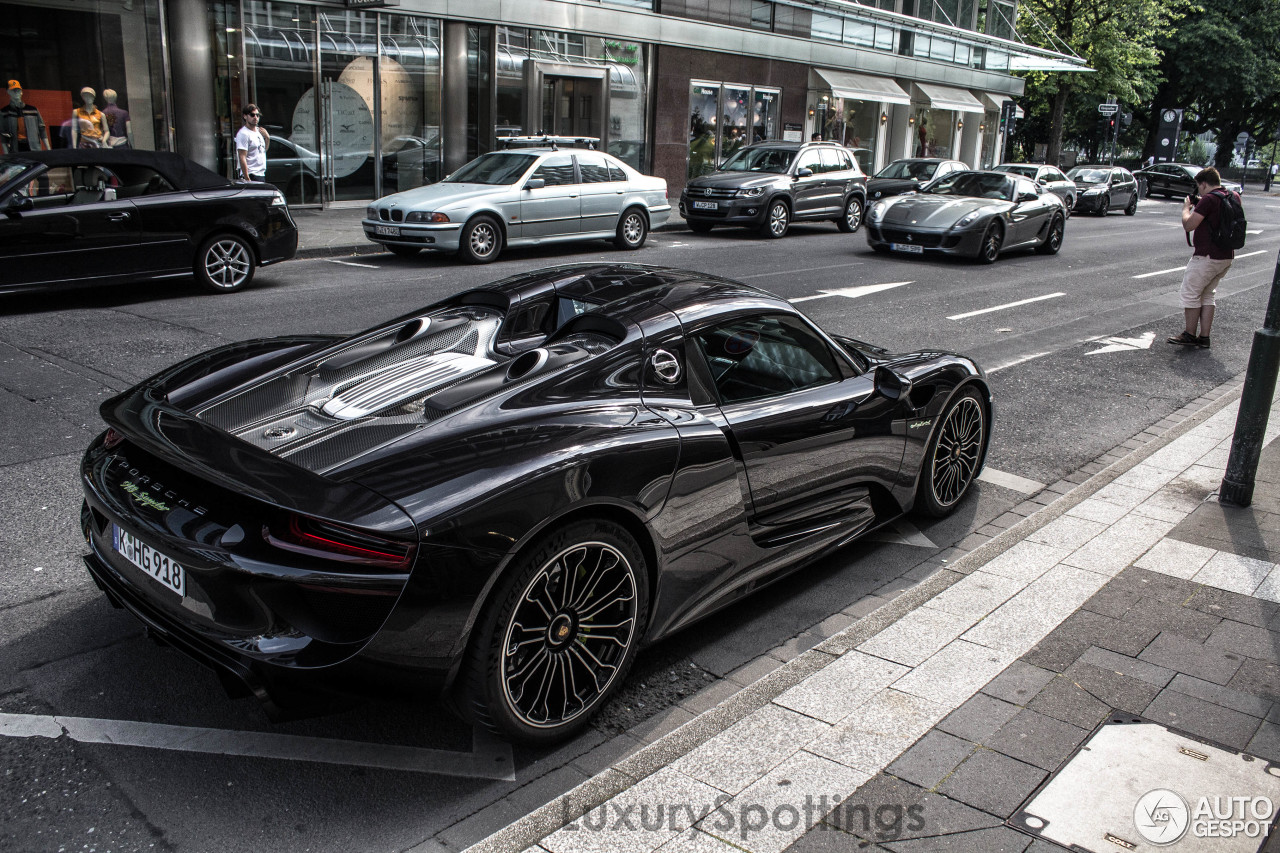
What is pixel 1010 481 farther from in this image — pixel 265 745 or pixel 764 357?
pixel 265 745

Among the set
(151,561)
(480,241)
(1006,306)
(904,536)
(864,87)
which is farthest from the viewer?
(864,87)

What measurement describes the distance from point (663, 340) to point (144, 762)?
214 centimetres

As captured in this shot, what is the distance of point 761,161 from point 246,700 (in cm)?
1839

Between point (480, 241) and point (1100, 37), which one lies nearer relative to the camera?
point (480, 241)

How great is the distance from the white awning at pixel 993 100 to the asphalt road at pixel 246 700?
1256 inches

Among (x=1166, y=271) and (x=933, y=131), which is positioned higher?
(x=933, y=131)

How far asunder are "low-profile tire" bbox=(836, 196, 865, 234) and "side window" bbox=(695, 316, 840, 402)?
1734 cm

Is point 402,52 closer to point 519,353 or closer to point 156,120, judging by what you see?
point 156,120

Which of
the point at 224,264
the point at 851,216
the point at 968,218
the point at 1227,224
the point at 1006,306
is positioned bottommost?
the point at 1006,306

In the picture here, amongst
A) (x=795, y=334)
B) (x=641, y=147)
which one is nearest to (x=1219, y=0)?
(x=641, y=147)

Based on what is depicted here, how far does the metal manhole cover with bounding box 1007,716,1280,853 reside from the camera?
2822 mm

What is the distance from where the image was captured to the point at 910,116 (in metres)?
36.3

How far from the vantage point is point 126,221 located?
32.7ft

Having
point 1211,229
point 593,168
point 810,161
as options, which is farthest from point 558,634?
point 810,161
